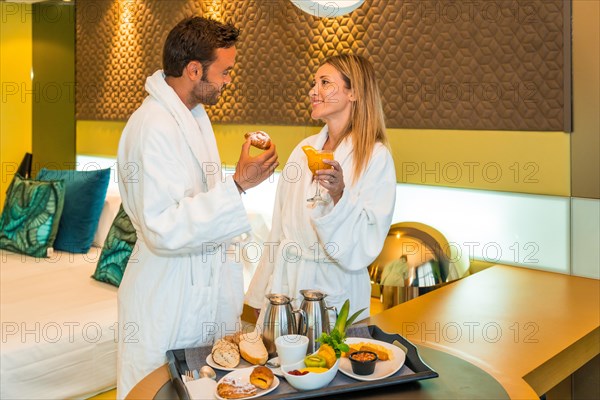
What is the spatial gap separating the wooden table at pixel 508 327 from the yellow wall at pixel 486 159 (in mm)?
389

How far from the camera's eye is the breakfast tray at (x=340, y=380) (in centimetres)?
137

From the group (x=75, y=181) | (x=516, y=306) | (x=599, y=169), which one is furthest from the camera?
(x=75, y=181)

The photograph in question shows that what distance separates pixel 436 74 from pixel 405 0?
364mm

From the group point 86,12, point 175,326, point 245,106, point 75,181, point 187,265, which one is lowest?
point 175,326

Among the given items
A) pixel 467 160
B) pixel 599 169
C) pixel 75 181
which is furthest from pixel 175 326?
pixel 75 181

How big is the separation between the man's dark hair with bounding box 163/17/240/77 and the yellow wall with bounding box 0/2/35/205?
346cm

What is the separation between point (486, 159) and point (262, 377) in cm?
168

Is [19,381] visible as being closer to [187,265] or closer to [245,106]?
[187,265]

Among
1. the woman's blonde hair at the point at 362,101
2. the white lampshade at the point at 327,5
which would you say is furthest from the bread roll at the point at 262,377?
the woman's blonde hair at the point at 362,101

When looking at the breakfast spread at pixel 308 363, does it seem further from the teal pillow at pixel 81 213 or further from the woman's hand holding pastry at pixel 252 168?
the teal pillow at pixel 81 213

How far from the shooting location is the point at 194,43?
6.32 feet

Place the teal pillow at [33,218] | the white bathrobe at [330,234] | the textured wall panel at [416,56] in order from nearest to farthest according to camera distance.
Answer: the white bathrobe at [330,234]
the textured wall panel at [416,56]
the teal pillow at [33,218]

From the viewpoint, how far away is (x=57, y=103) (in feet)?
15.9

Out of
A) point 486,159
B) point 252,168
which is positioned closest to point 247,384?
point 252,168
